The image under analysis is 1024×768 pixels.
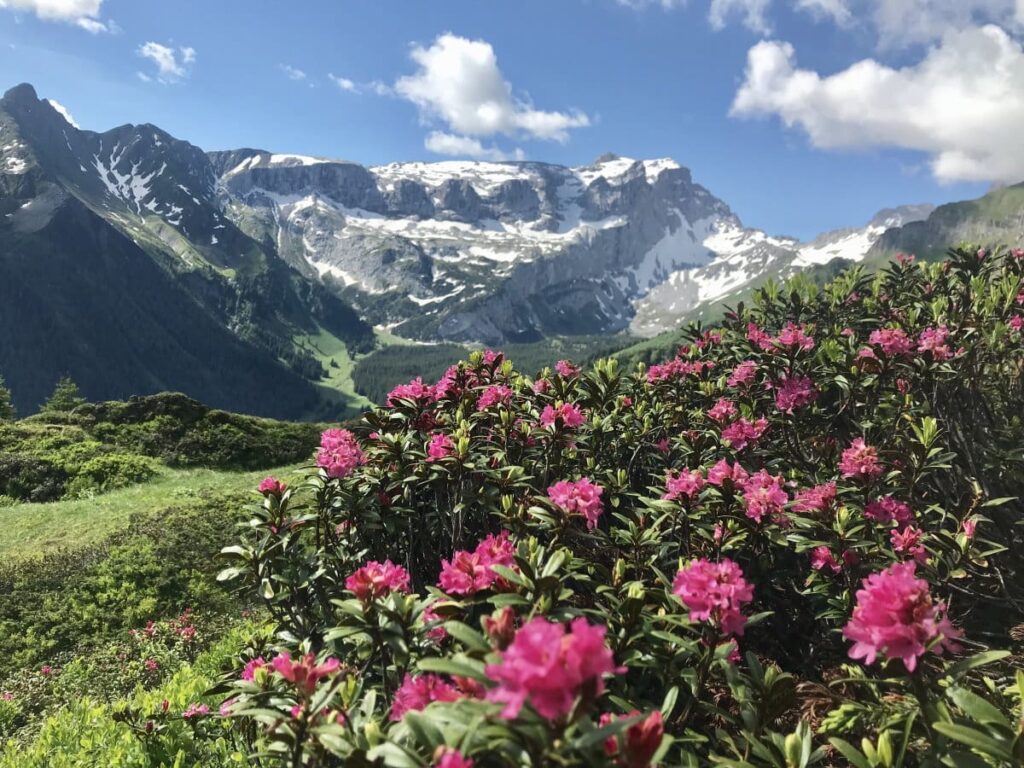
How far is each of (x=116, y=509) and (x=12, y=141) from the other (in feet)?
861

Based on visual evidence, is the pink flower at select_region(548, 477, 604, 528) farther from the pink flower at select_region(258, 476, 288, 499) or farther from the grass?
the grass

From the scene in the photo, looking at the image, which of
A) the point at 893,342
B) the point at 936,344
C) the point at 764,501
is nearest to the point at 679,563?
the point at 764,501

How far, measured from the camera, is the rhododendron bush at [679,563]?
236 centimetres

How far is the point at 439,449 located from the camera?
542cm

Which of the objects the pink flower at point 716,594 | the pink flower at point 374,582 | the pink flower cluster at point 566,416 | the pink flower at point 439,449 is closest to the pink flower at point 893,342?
the pink flower cluster at point 566,416

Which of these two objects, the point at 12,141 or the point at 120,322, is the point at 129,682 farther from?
the point at 12,141

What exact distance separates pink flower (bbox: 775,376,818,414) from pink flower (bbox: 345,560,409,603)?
599 cm

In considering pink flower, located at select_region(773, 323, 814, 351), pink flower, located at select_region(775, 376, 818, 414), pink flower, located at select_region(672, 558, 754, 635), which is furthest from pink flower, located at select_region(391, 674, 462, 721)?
pink flower, located at select_region(773, 323, 814, 351)

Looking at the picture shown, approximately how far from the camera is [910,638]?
241 cm

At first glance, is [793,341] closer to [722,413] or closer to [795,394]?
[795,394]

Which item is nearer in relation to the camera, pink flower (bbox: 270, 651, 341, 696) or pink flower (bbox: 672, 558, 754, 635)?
pink flower (bbox: 270, 651, 341, 696)

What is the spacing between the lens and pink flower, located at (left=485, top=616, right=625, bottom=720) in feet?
5.56

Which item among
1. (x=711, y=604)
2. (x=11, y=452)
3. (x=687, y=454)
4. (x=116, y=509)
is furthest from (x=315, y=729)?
(x=11, y=452)

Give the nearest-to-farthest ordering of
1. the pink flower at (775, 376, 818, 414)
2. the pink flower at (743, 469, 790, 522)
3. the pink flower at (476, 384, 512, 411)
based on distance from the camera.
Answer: the pink flower at (743, 469, 790, 522)
the pink flower at (476, 384, 512, 411)
the pink flower at (775, 376, 818, 414)
